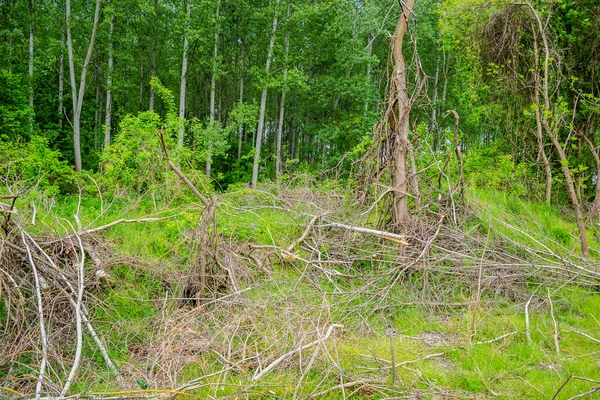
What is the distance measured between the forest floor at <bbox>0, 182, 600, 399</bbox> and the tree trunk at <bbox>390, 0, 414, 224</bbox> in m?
0.37

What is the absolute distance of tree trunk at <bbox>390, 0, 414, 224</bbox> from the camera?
19.8ft

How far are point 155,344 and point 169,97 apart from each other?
13790 millimetres

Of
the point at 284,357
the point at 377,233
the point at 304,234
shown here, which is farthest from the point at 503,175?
the point at 284,357

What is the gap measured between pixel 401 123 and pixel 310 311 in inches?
121

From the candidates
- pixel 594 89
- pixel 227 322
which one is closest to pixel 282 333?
pixel 227 322

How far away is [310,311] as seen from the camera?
4.45m

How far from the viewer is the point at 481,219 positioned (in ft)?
22.0

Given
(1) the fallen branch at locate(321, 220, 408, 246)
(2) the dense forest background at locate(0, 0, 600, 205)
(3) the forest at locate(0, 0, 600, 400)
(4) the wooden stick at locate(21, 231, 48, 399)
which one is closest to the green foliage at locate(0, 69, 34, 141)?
(2) the dense forest background at locate(0, 0, 600, 205)

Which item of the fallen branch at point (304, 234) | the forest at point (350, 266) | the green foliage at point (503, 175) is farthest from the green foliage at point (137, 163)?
the green foliage at point (503, 175)

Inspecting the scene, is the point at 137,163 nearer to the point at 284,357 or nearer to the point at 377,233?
the point at 377,233

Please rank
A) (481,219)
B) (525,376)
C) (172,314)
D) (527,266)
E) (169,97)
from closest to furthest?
(525,376)
(172,314)
(527,266)
(481,219)
(169,97)

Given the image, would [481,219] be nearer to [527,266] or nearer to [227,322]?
[527,266]

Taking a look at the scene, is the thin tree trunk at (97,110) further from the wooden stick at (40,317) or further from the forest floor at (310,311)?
the wooden stick at (40,317)

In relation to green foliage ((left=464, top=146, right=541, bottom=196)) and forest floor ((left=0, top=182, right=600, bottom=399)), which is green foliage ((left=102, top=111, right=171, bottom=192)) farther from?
green foliage ((left=464, top=146, right=541, bottom=196))
